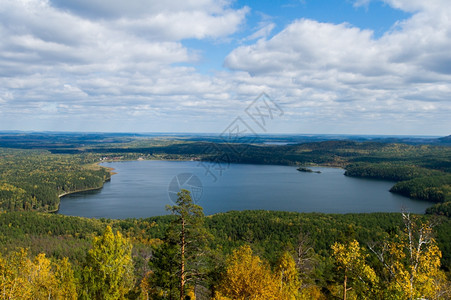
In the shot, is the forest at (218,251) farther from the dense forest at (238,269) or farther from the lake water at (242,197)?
the lake water at (242,197)

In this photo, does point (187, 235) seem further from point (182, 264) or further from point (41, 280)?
point (41, 280)

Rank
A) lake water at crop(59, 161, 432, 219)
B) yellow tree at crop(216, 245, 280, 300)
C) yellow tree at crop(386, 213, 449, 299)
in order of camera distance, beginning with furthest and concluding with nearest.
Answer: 1. lake water at crop(59, 161, 432, 219)
2. yellow tree at crop(216, 245, 280, 300)
3. yellow tree at crop(386, 213, 449, 299)

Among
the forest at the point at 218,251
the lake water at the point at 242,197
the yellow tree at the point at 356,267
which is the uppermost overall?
the yellow tree at the point at 356,267

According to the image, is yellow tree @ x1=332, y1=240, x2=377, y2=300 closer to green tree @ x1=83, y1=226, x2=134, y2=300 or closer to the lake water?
green tree @ x1=83, y1=226, x2=134, y2=300

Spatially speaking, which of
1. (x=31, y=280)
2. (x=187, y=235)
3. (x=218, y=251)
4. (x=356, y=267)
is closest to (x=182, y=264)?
(x=187, y=235)

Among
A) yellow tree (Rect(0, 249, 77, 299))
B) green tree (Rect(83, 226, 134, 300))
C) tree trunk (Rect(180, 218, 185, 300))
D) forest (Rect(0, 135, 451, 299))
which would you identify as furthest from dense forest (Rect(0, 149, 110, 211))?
tree trunk (Rect(180, 218, 185, 300))

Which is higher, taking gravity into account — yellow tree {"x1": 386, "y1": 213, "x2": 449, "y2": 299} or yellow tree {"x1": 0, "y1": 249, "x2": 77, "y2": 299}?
yellow tree {"x1": 386, "y1": 213, "x2": 449, "y2": 299}

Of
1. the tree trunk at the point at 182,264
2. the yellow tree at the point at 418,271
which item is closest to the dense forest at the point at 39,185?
the tree trunk at the point at 182,264
